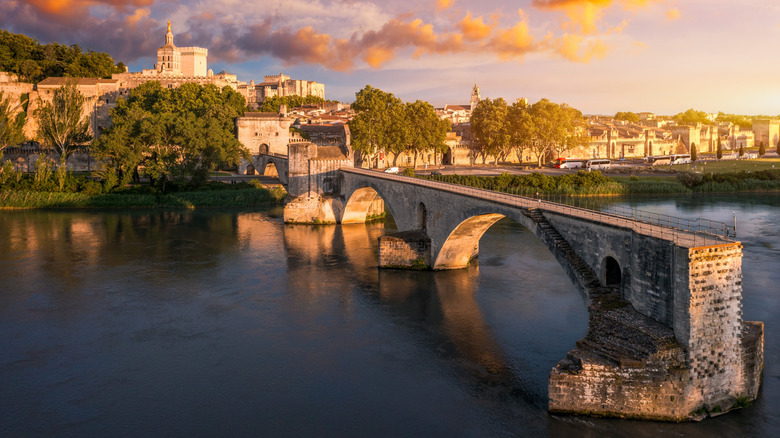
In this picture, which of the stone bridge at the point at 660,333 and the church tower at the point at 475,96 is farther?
the church tower at the point at 475,96

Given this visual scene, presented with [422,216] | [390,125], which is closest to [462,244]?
[422,216]

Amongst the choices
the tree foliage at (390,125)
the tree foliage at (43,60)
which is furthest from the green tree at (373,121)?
the tree foliage at (43,60)

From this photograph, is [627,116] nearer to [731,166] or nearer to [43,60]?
[731,166]

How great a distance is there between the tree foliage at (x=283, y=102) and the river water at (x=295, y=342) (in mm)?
62654

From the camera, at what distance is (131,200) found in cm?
6272

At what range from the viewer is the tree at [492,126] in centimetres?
9238

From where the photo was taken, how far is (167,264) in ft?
124

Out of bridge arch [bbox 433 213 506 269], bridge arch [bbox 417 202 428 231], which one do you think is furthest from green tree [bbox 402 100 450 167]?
bridge arch [bbox 433 213 506 269]

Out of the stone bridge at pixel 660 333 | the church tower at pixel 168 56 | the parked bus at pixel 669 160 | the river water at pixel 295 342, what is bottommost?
the river water at pixel 295 342

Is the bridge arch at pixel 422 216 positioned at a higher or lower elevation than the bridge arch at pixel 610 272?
higher

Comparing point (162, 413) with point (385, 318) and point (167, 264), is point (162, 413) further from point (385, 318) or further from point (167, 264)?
point (167, 264)

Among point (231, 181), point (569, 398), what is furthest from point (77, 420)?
point (231, 181)

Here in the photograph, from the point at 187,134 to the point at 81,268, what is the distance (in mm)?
30237

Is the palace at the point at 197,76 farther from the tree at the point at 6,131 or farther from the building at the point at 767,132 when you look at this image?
the building at the point at 767,132
